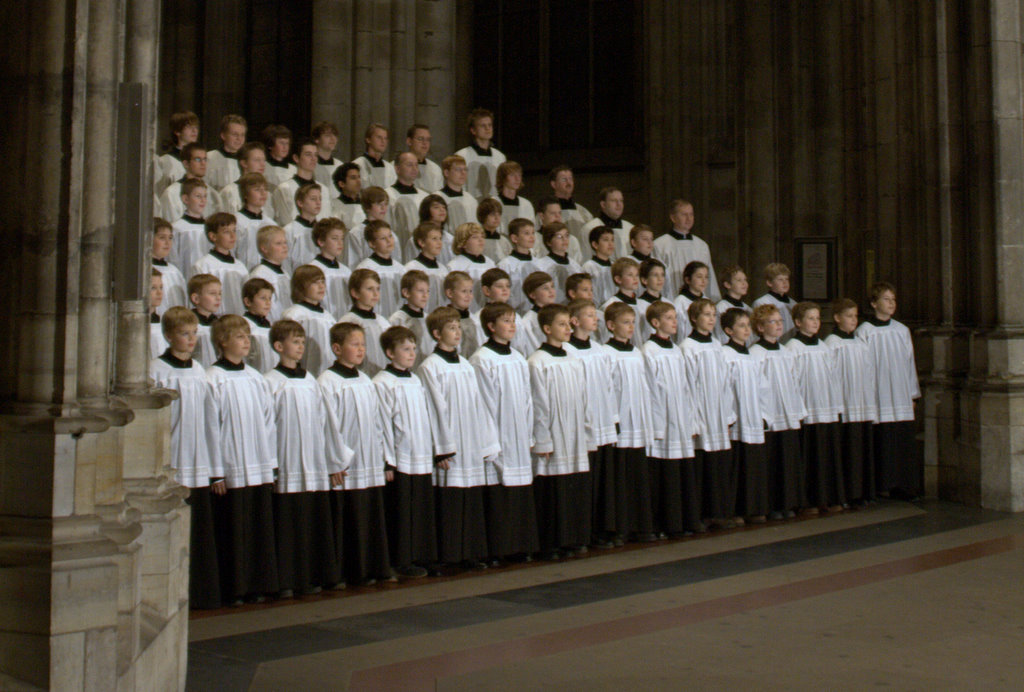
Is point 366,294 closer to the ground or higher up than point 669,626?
higher up

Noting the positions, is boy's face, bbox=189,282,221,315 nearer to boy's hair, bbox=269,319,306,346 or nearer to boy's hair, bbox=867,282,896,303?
boy's hair, bbox=269,319,306,346

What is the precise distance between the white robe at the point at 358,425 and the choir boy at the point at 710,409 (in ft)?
8.94

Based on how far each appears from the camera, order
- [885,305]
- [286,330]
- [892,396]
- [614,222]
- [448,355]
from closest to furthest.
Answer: [286,330]
[448,355]
[892,396]
[885,305]
[614,222]

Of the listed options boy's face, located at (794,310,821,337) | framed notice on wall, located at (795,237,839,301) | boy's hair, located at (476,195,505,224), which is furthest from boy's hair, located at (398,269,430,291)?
framed notice on wall, located at (795,237,839,301)

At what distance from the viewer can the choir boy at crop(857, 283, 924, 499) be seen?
10500mm

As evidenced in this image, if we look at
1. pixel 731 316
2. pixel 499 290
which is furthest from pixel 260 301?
pixel 731 316

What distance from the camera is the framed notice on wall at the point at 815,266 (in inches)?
535

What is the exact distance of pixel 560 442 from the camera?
8391mm

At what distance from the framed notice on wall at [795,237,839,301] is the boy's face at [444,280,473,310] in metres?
6.02

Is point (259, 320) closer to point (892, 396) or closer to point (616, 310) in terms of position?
point (616, 310)

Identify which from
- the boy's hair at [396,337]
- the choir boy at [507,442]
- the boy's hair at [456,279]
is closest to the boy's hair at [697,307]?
the choir boy at [507,442]

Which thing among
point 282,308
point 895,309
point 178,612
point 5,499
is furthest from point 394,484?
point 895,309

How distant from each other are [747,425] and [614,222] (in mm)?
2743

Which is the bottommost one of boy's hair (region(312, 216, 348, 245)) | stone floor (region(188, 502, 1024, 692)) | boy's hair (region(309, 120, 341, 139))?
stone floor (region(188, 502, 1024, 692))
